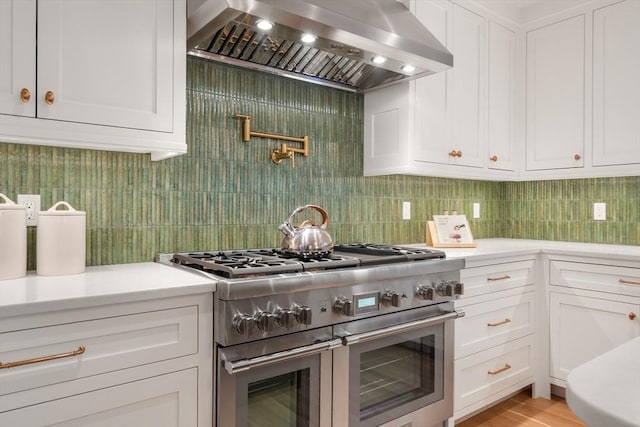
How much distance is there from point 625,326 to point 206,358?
7.35ft

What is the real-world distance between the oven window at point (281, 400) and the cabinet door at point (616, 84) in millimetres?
2346

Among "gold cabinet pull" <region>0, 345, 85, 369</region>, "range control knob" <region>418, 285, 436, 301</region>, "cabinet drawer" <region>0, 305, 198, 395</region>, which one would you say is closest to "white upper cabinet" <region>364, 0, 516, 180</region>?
"range control knob" <region>418, 285, 436, 301</region>

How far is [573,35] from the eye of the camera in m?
2.84

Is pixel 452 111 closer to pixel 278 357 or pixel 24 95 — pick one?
pixel 278 357

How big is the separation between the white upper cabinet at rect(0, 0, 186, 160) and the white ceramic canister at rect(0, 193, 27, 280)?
0.78 ft

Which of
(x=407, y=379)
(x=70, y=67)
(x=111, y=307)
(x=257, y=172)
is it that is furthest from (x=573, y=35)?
(x=111, y=307)

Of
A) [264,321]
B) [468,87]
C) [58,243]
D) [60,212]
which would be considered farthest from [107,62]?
[468,87]

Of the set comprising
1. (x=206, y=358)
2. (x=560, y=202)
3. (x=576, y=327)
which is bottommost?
(x=576, y=327)

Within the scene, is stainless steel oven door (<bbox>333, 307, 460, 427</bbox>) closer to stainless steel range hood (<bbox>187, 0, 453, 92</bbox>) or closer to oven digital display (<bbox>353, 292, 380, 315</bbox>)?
oven digital display (<bbox>353, 292, 380, 315</bbox>)

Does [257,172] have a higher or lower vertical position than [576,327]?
higher

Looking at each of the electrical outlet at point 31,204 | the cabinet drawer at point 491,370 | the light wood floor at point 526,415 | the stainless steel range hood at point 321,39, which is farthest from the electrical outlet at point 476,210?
the electrical outlet at point 31,204

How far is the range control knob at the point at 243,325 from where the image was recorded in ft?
4.50

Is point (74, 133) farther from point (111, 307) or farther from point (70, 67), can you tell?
point (111, 307)

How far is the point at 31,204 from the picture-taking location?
163 centimetres
